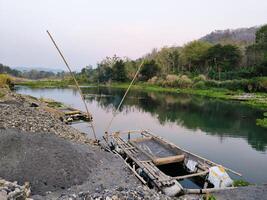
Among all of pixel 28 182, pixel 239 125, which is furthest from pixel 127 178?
pixel 239 125

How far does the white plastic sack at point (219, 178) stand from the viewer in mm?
7668

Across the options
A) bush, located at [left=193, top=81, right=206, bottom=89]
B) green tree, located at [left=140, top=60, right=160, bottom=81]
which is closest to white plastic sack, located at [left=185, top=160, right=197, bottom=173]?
bush, located at [left=193, top=81, right=206, bottom=89]

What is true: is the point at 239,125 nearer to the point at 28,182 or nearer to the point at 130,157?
the point at 130,157

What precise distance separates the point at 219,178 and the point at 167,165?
2.86 meters

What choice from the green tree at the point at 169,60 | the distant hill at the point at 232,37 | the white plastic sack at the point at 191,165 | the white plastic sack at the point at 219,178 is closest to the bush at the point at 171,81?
the green tree at the point at 169,60

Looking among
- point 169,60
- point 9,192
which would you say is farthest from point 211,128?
point 169,60

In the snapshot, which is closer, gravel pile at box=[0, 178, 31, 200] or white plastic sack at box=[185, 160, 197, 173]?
gravel pile at box=[0, 178, 31, 200]

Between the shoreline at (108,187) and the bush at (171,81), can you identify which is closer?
the shoreline at (108,187)

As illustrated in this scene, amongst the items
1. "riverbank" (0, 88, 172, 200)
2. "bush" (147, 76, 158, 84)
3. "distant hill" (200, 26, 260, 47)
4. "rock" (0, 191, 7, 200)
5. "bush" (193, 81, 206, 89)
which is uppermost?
"distant hill" (200, 26, 260, 47)

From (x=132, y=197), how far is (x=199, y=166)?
4.29m

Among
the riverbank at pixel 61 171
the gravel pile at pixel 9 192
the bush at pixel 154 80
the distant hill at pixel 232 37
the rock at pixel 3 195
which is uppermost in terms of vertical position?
the distant hill at pixel 232 37

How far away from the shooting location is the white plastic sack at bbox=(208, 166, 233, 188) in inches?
302

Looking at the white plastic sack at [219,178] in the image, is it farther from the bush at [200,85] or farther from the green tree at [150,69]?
the green tree at [150,69]

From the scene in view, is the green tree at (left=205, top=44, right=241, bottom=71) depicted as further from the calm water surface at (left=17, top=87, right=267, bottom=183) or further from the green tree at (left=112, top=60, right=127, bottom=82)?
the calm water surface at (left=17, top=87, right=267, bottom=183)
